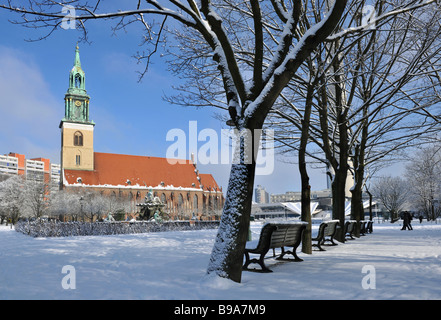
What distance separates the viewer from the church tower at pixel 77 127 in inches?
3071

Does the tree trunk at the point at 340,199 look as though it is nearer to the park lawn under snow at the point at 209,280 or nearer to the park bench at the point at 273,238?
the park lawn under snow at the point at 209,280

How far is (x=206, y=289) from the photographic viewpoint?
229 inches

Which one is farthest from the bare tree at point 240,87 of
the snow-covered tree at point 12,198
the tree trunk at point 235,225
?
the snow-covered tree at point 12,198

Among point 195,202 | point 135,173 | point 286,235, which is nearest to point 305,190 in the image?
point 286,235

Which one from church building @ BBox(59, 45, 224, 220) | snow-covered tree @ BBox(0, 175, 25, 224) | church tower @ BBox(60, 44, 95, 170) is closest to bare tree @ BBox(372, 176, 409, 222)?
church building @ BBox(59, 45, 224, 220)

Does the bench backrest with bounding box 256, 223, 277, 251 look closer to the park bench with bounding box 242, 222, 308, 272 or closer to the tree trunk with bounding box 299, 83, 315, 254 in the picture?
the park bench with bounding box 242, 222, 308, 272

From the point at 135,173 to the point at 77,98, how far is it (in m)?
19.0

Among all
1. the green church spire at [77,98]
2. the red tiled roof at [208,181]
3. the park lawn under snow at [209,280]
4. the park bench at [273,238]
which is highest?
the green church spire at [77,98]

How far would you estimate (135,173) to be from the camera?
81.9 meters

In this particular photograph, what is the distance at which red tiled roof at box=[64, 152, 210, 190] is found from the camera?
252 ft

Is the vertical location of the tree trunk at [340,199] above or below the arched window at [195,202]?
above

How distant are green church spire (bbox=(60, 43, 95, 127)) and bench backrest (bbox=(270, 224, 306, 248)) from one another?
77474 mm
